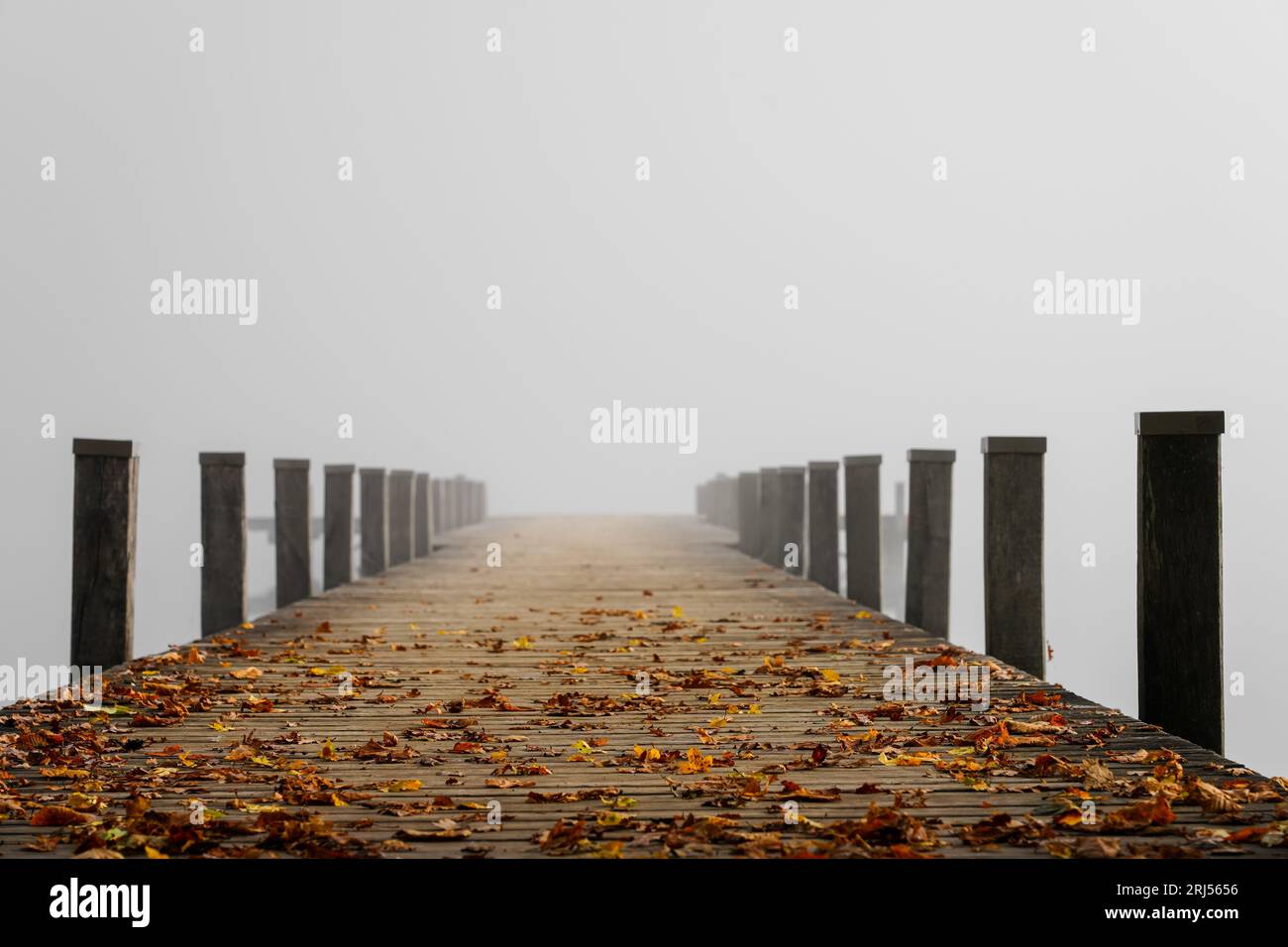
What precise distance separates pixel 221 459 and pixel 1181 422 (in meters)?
6.84

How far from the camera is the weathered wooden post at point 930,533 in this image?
9117 mm

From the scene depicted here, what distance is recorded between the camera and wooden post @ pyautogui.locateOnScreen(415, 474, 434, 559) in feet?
59.0

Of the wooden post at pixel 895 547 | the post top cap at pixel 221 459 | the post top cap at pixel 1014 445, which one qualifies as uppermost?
the post top cap at pixel 1014 445

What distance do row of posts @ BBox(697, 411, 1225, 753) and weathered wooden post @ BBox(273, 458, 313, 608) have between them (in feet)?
16.1

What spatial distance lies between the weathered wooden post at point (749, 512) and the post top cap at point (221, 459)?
898 cm

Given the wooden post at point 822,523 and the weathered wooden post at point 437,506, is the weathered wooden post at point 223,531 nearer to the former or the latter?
the wooden post at point 822,523

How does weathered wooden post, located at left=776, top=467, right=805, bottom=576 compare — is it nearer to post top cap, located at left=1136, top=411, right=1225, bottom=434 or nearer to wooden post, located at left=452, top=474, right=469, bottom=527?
post top cap, located at left=1136, top=411, right=1225, bottom=434

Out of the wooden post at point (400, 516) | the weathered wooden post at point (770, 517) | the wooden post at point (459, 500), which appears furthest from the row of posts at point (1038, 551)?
the wooden post at point (459, 500)

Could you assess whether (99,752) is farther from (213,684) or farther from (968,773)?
(968,773)

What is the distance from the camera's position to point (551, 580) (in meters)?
13.3

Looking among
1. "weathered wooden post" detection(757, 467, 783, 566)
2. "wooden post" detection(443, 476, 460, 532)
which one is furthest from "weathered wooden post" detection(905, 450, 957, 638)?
"wooden post" detection(443, 476, 460, 532)

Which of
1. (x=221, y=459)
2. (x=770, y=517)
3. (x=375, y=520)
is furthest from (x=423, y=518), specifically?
(x=221, y=459)

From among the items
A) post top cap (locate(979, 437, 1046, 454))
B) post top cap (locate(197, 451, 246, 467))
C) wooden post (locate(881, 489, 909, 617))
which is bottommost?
wooden post (locate(881, 489, 909, 617))
